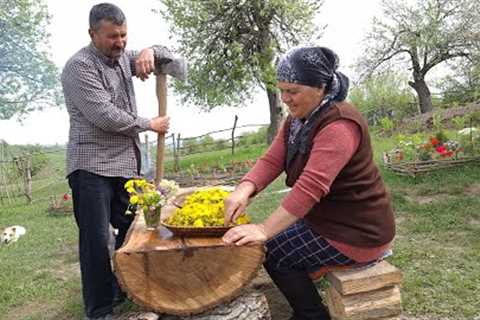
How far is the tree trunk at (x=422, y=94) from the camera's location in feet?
64.8

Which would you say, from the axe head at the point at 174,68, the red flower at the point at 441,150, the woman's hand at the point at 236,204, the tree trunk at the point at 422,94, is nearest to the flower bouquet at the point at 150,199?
the woman's hand at the point at 236,204

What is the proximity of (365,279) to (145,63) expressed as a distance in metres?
1.98

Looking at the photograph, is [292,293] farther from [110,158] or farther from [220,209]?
[110,158]

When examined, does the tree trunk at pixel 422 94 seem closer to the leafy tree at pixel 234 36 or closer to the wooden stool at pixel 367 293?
the leafy tree at pixel 234 36

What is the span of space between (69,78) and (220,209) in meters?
1.28

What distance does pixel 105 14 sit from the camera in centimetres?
280

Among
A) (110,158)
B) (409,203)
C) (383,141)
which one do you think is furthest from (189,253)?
(383,141)

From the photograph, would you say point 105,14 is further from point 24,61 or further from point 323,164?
point 24,61

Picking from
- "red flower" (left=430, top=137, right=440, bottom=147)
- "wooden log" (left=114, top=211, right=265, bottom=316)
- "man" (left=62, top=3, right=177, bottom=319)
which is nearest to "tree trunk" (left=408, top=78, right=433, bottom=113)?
"red flower" (left=430, top=137, right=440, bottom=147)

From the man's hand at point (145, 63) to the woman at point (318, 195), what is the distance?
1.17m

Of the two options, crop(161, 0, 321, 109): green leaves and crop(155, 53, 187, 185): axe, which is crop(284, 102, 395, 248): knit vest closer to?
crop(155, 53, 187, 185): axe

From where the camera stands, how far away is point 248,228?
2.27 meters

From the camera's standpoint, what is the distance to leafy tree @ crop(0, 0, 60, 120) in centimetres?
1706

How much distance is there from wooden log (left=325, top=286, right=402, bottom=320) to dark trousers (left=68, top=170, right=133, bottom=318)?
1.50 meters
